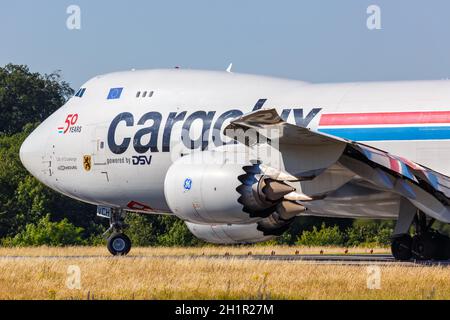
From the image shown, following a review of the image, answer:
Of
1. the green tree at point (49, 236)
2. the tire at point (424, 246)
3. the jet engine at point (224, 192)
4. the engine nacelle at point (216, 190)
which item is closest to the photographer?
the jet engine at point (224, 192)

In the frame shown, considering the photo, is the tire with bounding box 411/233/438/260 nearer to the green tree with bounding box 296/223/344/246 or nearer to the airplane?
the airplane

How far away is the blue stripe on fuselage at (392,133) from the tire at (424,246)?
280 centimetres

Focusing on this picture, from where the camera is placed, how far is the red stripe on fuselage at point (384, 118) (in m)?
25.1

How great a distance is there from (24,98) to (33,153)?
40.2m

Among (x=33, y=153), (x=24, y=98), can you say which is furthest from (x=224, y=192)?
(x=24, y=98)

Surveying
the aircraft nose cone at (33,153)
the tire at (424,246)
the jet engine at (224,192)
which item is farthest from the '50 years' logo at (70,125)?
the tire at (424,246)

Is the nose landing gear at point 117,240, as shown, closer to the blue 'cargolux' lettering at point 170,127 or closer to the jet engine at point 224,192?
the blue 'cargolux' lettering at point 170,127

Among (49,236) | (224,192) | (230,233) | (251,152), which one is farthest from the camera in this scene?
(49,236)

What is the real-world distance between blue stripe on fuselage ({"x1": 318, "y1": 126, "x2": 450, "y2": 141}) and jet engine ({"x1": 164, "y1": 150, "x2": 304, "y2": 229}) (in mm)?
2573

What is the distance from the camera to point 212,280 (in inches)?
826

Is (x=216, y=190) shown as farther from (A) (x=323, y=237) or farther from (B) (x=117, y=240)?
(A) (x=323, y=237)

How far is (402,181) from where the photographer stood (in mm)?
24703
